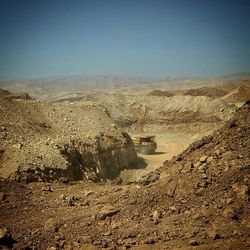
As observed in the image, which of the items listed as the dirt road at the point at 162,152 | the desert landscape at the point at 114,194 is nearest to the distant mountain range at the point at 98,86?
the dirt road at the point at 162,152

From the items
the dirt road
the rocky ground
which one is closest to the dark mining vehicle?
the dirt road

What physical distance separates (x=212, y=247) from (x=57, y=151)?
813 cm

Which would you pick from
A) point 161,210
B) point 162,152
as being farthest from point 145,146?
point 161,210

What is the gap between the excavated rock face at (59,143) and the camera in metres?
11.5

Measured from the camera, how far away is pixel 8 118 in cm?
→ 1614

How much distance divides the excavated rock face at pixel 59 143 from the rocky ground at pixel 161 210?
1763 millimetres

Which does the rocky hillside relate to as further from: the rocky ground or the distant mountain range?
the distant mountain range

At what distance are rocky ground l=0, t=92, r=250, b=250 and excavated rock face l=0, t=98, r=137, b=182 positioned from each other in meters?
1.76

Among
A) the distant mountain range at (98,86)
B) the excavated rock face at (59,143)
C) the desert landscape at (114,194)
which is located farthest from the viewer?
the distant mountain range at (98,86)

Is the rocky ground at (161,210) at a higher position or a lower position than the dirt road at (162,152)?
higher

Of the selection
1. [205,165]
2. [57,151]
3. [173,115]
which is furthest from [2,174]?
[173,115]

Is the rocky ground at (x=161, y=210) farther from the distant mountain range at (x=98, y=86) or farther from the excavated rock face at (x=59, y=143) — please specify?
the distant mountain range at (x=98, y=86)

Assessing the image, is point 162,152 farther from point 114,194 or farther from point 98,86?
point 98,86

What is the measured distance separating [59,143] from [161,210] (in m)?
7.35
